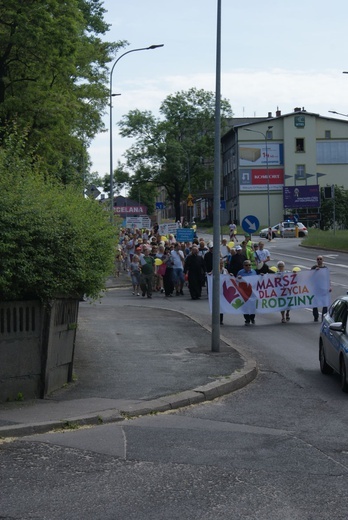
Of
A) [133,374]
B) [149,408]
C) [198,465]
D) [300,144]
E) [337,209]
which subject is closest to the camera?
[198,465]

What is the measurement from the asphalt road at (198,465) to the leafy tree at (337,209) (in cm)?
8445

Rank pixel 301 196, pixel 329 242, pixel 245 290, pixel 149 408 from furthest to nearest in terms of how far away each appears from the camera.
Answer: pixel 301 196 → pixel 329 242 → pixel 245 290 → pixel 149 408

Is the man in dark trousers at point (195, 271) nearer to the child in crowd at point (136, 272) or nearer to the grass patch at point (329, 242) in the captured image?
the child in crowd at point (136, 272)

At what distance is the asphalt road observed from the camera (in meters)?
6.74

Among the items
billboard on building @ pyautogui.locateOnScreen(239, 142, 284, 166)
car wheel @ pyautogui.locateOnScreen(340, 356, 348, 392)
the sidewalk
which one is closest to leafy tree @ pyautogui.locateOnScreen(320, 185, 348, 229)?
billboard on building @ pyautogui.locateOnScreen(239, 142, 284, 166)

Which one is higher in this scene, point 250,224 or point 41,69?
point 41,69

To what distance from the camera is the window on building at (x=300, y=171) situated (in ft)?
340

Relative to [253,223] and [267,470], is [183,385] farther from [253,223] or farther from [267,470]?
[253,223]

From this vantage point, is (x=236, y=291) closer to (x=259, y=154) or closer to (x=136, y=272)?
(x=136, y=272)

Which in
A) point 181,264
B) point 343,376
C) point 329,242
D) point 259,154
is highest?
point 259,154

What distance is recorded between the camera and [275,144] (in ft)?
342

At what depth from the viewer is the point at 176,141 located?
107 m

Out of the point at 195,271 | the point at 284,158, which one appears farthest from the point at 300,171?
the point at 195,271

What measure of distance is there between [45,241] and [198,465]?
4069 mm
